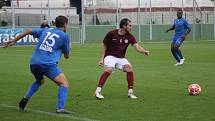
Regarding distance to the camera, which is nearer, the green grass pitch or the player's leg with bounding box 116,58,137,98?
the green grass pitch

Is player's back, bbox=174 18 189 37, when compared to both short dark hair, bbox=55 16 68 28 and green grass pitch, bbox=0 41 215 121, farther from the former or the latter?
short dark hair, bbox=55 16 68 28

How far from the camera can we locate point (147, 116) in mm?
10234

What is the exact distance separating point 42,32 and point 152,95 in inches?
142

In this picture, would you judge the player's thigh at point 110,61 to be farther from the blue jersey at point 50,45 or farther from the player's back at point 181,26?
the player's back at point 181,26

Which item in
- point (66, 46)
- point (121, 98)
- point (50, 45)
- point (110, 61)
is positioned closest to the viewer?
point (50, 45)

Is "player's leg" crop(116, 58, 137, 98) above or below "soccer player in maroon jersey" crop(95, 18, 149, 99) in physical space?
below

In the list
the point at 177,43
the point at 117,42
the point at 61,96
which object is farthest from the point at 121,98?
the point at 177,43

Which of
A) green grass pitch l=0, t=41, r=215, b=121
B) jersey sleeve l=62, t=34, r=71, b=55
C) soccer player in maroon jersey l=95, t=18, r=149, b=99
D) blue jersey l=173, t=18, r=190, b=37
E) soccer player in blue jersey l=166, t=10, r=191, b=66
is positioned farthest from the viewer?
blue jersey l=173, t=18, r=190, b=37

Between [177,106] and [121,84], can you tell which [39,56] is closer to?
[177,106]

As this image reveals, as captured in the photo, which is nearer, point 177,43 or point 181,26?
point 177,43

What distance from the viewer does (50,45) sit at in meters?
10.6

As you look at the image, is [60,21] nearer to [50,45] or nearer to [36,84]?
[50,45]

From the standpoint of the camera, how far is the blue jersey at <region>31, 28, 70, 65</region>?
A: 10547mm

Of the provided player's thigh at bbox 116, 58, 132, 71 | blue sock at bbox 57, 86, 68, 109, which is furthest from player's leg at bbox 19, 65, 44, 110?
player's thigh at bbox 116, 58, 132, 71
